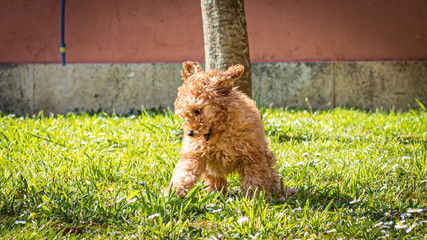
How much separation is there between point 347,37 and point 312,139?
310 centimetres

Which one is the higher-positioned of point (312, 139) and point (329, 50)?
point (329, 50)

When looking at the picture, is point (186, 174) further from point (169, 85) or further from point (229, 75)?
point (169, 85)

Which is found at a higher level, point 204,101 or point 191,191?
point 204,101

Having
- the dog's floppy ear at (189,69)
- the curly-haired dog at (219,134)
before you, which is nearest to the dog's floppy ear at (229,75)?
the curly-haired dog at (219,134)

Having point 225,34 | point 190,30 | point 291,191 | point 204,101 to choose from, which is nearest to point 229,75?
point 204,101

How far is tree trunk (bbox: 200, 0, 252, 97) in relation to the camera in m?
3.97

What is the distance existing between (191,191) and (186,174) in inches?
5.7

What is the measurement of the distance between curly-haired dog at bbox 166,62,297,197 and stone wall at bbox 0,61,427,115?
162 inches

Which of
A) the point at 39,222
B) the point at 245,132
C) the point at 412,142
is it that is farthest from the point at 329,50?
the point at 39,222

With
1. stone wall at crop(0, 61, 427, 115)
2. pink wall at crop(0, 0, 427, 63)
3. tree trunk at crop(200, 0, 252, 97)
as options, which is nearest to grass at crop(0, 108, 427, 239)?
tree trunk at crop(200, 0, 252, 97)

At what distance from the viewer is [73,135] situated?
428 cm

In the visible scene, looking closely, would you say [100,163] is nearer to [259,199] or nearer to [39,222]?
[39,222]

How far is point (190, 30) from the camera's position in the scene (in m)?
6.58

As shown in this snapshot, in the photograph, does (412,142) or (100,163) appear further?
(412,142)
